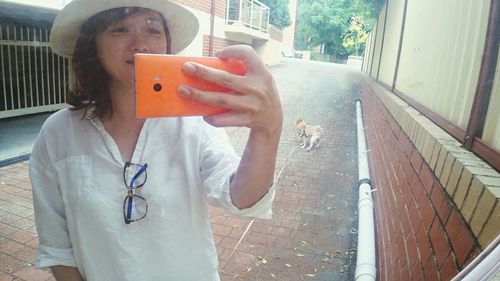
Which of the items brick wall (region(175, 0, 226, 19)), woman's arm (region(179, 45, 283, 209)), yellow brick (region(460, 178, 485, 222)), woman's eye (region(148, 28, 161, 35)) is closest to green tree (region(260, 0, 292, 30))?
brick wall (region(175, 0, 226, 19))

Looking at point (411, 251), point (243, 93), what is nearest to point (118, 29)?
point (243, 93)

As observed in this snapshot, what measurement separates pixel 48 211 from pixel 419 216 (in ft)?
4.53

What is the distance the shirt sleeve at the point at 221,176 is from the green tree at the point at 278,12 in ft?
34.8

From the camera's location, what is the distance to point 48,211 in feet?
3.61

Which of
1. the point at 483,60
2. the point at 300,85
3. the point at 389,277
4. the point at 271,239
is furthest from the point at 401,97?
the point at 300,85

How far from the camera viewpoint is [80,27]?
1163 mm

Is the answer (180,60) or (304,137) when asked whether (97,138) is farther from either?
(304,137)

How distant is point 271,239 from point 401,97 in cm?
172

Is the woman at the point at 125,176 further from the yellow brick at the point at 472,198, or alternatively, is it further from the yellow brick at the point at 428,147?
the yellow brick at the point at 428,147

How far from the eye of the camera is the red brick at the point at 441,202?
1.19 metres

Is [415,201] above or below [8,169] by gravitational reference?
above

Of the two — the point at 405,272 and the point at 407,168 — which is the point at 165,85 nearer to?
the point at 405,272

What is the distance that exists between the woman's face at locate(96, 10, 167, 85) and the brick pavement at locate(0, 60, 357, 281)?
61.3 inches

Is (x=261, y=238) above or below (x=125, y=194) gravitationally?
below
